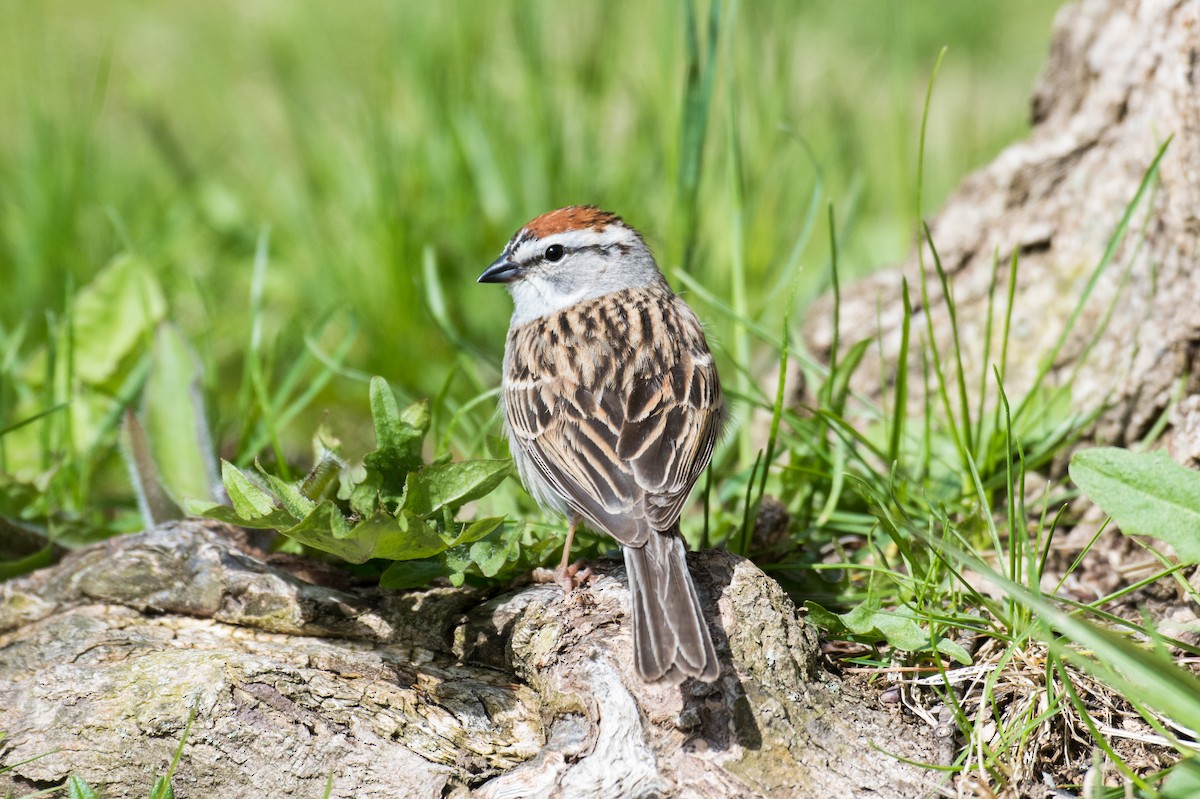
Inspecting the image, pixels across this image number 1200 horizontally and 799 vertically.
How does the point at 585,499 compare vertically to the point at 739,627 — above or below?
above

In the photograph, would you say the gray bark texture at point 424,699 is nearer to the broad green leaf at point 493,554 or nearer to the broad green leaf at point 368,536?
the broad green leaf at point 493,554

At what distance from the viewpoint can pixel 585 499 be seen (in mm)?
3605

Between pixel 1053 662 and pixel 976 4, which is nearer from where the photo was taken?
pixel 1053 662

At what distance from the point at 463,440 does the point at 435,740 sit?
1784mm

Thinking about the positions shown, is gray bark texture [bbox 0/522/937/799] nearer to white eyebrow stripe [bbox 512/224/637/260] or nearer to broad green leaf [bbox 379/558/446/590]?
broad green leaf [bbox 379/558/446/590]

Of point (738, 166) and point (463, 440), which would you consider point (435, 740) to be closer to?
point (463, 440)

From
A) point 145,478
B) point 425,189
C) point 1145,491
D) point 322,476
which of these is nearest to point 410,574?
point 322,476

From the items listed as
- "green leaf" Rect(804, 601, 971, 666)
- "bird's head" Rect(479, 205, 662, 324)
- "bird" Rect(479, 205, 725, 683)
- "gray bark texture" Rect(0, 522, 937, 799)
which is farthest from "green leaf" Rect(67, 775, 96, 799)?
"bird's head" Rect(479, 205, 662, 324)

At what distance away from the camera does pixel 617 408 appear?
13.0 feet

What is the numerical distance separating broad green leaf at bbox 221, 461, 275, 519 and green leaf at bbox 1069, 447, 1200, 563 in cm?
230

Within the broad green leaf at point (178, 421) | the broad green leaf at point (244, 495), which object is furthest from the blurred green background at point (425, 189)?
the broad green leaf at point (244, 495)

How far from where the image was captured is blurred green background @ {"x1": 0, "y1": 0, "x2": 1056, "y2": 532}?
16.9 feet

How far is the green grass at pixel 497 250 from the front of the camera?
11.5ft

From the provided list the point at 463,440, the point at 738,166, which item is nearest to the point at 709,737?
the point at 463,440
